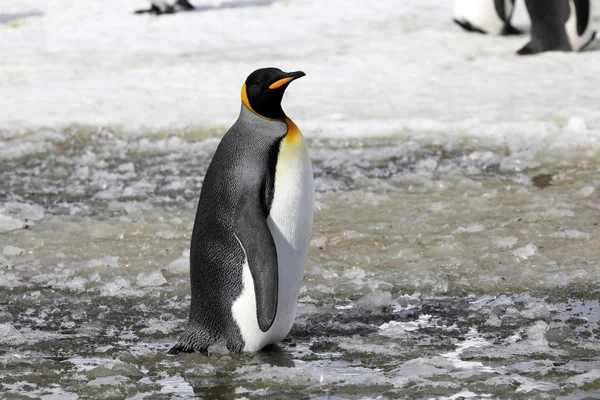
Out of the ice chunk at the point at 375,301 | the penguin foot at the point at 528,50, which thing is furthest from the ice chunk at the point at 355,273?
the penguin foot at the point at 528,50

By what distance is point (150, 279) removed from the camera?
3834 millimetres

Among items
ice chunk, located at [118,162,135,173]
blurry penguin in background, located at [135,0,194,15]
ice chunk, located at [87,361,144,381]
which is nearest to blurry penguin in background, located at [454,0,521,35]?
blurry penguin in background, located at [135,0,194,15]

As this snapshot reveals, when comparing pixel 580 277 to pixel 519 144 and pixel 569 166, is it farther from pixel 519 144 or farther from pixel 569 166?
pixel 519 144

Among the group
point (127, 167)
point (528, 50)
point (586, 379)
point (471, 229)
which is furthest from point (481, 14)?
point (586, 379)

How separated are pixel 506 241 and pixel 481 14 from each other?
568cm

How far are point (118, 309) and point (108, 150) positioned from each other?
114 inches

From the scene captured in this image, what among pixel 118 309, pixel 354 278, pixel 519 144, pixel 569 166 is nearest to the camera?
pixel 118 309

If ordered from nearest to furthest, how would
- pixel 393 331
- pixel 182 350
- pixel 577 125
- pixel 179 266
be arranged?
1. pixel 182 350
2. pixel 393 331
3. pixel 179 266
4. pixel 577 125

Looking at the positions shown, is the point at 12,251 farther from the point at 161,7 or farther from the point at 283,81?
the point at 161,7

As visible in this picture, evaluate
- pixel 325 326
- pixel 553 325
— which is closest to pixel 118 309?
pixel 325 326

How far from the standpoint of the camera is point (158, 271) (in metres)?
3.88

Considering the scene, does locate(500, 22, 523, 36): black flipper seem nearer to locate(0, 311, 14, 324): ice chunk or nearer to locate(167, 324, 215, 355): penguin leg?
locate(0, 311, 14, 324): ice chunk

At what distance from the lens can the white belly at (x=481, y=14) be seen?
9406 mm

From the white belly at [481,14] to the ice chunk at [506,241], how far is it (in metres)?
5.56
